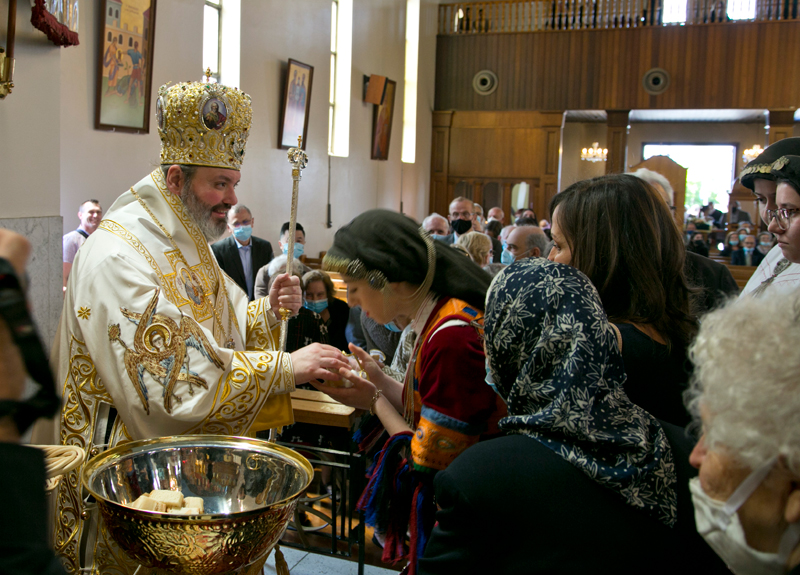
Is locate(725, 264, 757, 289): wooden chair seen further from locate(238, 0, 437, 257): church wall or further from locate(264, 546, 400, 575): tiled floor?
locate(264, 546, 400, 575): tiled floor

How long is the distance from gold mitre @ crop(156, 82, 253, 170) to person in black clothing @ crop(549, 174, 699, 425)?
137 cm

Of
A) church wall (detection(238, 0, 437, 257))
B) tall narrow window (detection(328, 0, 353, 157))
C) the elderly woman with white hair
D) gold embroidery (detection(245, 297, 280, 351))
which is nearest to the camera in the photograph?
the elderly woman with white hair

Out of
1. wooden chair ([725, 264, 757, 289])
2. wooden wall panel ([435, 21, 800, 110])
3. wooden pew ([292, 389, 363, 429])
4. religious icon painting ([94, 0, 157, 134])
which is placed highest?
wooden wall panel ([435, 21, 800, 110])

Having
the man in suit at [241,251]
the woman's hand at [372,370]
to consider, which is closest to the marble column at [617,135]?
the man in suit at [241,251]

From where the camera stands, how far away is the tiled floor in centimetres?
317

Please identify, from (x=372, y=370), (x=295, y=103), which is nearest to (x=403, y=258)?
(x=372, y=370)

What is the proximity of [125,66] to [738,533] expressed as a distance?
6.47 metres

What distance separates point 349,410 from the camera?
286 cm

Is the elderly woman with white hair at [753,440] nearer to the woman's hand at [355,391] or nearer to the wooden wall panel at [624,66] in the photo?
the woman's hand at [355,391]

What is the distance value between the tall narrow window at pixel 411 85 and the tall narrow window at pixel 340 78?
319 cm

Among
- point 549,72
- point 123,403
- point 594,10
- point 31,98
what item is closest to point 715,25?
point 594,10

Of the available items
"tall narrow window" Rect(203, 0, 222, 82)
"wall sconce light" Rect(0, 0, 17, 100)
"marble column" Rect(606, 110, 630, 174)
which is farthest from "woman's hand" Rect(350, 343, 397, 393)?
"marble column" Rect(606, 110, 630, 174)

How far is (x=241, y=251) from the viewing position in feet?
21.6

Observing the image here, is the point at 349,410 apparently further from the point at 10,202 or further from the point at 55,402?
the point at 55,402
